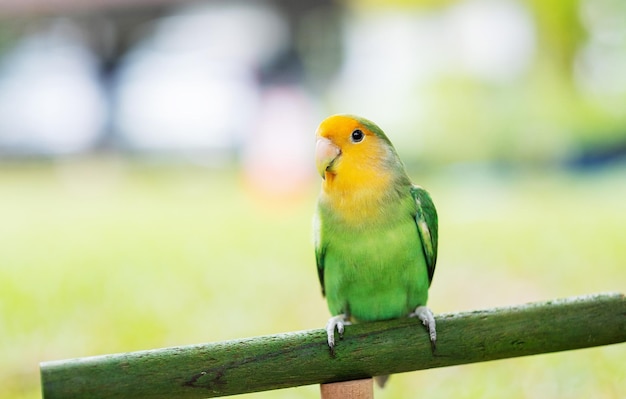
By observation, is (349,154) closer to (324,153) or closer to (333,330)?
(324,153)

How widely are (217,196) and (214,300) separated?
478cm

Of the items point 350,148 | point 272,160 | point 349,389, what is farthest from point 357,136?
point 272,160

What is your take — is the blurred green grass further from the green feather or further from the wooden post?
the wooden post

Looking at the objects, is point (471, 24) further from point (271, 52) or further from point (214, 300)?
point (214, 300)

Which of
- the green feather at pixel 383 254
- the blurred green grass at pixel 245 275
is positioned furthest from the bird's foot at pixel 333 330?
the blurred green grass at pixel 245 275

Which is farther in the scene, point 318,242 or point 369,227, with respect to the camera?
point 318,242

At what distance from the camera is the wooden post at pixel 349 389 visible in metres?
1.76

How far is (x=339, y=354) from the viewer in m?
1.73

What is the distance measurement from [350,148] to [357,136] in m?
0.04

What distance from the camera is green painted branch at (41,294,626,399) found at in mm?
1569

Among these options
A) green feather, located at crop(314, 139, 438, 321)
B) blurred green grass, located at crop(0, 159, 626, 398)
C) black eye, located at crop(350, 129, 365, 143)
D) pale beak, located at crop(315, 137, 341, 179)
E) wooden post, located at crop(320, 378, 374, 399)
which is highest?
blurred green grass, located at crop(0, 159, 626, 398)

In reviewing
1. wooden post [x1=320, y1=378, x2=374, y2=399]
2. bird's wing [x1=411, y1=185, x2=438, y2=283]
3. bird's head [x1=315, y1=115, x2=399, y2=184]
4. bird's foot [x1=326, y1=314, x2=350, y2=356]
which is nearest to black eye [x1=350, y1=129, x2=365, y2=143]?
bird's head [x1=315, y1=115, x2=399, y2=184]

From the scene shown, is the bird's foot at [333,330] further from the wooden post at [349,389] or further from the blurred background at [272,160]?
the blurred background at [272,160]

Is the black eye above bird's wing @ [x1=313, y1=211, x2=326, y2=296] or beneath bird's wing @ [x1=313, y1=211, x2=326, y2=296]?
above
